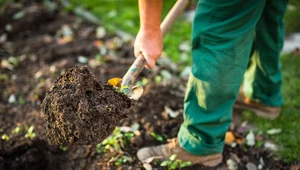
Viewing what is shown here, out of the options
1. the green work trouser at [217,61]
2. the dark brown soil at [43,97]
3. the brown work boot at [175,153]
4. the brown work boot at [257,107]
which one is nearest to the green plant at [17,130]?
the dark brown soil at [43,97]

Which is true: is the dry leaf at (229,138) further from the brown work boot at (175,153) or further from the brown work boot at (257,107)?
the brown work boot at (257,107)

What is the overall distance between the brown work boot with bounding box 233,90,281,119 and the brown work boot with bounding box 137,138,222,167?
721 millimetres

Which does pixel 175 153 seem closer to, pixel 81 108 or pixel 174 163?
pixel 174 163

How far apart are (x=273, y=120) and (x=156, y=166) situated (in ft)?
3.51

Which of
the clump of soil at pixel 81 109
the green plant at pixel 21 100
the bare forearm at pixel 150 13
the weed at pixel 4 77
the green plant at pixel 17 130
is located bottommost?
the green plant at pixel 17 130

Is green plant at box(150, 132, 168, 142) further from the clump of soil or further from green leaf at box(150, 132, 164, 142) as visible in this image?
the clump of soil

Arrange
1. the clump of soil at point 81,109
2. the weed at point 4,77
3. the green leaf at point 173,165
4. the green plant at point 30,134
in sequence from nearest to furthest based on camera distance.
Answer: the clump of soil at point 81,109 → the green leaf at point 173,165 → the green plant at point 30,134 → the weed at point 4,77

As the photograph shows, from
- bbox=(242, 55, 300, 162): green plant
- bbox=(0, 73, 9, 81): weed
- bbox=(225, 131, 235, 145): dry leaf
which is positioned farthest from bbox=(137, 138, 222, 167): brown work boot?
bbox=(0, 73, 9, 81): weed

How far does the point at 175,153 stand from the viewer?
2518 mm

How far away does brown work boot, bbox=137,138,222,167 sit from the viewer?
2510 millimetres

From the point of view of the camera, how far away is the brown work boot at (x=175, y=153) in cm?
251

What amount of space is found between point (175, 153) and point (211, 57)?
27.9 inches

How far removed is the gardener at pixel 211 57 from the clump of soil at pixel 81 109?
34cm

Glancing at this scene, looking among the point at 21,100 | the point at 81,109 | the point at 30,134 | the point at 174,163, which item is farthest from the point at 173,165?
the point at 21,100
